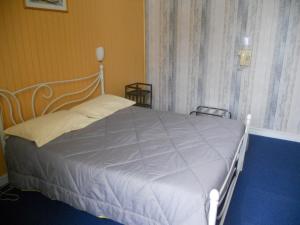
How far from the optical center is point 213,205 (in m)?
1.34

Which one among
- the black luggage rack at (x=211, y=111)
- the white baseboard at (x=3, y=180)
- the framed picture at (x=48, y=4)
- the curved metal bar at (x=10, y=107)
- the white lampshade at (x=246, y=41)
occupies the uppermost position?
the framed picture at (x=48, y=4)

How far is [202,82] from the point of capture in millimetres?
3943

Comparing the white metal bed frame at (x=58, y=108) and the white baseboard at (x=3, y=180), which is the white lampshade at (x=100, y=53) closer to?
the white metal bed frame at (x=58, y=108)

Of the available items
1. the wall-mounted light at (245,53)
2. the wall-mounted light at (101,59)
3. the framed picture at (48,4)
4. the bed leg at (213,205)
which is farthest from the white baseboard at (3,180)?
the wall-mounted light at (245,53)

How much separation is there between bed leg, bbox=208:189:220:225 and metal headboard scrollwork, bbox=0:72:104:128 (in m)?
1.96

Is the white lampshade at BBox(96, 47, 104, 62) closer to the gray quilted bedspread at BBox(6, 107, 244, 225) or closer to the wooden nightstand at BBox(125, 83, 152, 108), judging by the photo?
the wooden nightstand at BBox(125, 83, 152, 108)

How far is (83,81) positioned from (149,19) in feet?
5.66

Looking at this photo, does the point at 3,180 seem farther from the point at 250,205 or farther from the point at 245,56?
the point at 245,56

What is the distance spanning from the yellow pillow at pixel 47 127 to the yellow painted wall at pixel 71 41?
0.34 meters

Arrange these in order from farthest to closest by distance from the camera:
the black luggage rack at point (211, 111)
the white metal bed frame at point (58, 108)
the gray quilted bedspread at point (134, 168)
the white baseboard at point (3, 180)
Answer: the black luggage rack at point (211, 111) < the white baseboard at point (3, 180) < the white metal bed frame at point (58, 108) < the gray quilted bedspread at point (134, 168)

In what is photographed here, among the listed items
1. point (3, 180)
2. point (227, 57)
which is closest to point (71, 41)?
point (3, 180)

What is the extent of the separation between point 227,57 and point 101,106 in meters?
2.02

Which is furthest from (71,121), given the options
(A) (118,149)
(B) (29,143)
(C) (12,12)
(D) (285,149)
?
(D) (285,149)

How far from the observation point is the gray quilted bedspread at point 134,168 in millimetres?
1533
